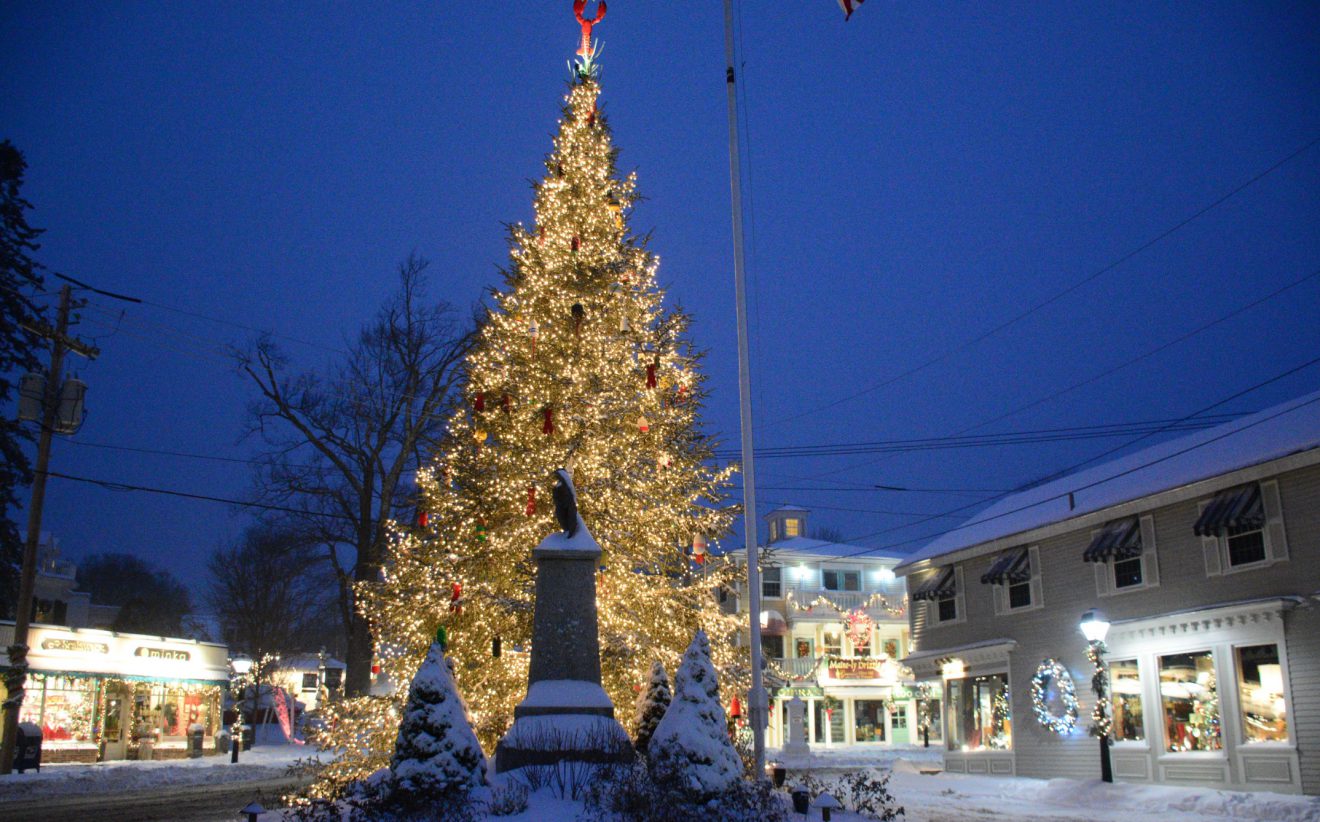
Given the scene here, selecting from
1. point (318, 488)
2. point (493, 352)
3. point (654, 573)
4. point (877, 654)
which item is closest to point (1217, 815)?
point (654, 573)

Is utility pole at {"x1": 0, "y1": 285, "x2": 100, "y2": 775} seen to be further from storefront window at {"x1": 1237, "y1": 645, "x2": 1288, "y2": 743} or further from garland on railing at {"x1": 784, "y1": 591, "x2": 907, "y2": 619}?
garland on railing at {"x1": 784, "y1": 591, "x2": 907, "y2": 619}

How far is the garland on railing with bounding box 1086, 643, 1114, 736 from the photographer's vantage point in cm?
2023

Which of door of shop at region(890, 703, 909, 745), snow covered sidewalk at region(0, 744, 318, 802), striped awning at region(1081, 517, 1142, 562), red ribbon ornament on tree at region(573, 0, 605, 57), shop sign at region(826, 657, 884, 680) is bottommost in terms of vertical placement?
door of shop at region(890, 703, 909, 745)

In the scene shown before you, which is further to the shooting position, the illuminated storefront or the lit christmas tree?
the illuminated storefront

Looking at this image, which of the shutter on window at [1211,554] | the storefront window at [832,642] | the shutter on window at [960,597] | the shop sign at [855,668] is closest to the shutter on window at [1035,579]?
the shutter on window at [960,597]

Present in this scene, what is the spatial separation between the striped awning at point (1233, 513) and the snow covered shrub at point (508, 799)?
15.0m

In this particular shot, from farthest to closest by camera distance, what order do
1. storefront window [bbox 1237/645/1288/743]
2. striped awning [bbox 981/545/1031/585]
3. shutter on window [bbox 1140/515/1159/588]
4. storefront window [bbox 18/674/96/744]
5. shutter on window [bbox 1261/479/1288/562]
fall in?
storefront window [bbox 18/674/96/744]
striped awning [bbox 981/545/1031/585]
shutter on window [bbox 1140/515/1159/588]
shutter on window [bbox 1261/479/1288/562]
storefront window [bbox 1237/645/1288/743]

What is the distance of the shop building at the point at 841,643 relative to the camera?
45.5 m

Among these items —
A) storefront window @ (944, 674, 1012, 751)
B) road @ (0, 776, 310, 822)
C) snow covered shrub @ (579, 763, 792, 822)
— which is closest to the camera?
snow covered shrub @ (579, 763, 792, 822)

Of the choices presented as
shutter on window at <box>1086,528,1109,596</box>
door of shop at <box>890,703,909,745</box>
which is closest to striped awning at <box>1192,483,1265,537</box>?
shutter on window at <box>1086,528,1109,596</box>

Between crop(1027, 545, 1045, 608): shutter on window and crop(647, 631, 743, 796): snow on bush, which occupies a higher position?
crop(1027, 545, 1045, 608): shutter on window

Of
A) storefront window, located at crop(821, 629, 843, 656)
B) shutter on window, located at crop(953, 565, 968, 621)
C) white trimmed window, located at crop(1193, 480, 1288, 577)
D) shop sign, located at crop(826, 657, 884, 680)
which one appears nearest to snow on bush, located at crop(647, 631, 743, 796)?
white trimmed window, located at crop(1193, 480, 1288, 577)

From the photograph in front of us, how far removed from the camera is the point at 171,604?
76500mm

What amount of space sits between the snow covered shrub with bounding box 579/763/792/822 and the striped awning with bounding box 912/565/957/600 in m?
19.4
